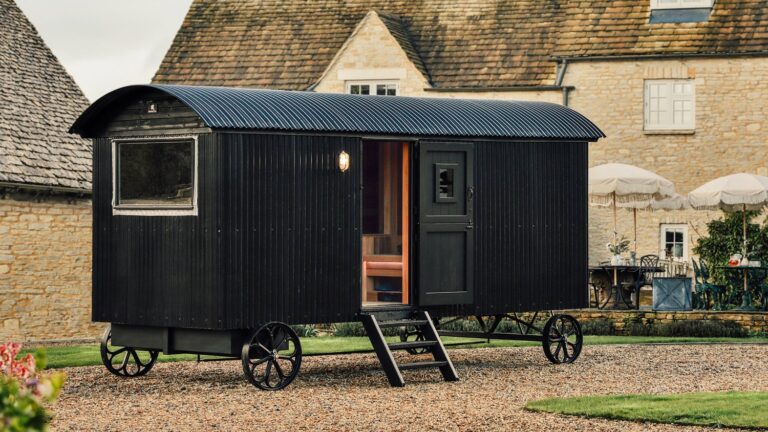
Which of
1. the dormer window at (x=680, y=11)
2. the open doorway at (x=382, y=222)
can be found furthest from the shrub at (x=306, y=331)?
the dormer window at (x=680, y=11)

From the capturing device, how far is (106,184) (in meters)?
→ 15.3

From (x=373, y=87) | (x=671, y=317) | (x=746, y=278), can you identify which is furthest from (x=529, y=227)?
(x=373, y=87)

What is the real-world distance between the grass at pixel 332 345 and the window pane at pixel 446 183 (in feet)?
11.1

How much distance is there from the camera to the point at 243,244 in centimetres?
1426

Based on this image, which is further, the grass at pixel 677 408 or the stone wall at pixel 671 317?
the stone wall at pixel 671 317

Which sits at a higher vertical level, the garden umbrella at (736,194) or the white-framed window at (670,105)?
the white-framed window at (670,105)

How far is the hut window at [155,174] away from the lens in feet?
47.4

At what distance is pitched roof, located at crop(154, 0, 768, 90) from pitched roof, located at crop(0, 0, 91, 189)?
4.85 m

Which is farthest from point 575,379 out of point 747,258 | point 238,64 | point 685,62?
point 238,64

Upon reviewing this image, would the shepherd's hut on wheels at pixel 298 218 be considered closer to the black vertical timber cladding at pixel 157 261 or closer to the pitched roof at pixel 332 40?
the black vertical timber cladding at pixel 157 261

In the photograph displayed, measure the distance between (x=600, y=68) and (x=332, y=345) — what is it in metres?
11.7

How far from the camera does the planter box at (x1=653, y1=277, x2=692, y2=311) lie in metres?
23.1

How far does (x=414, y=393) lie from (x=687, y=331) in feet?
30.3

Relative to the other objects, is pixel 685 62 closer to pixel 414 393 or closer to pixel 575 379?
pixel 575 379
